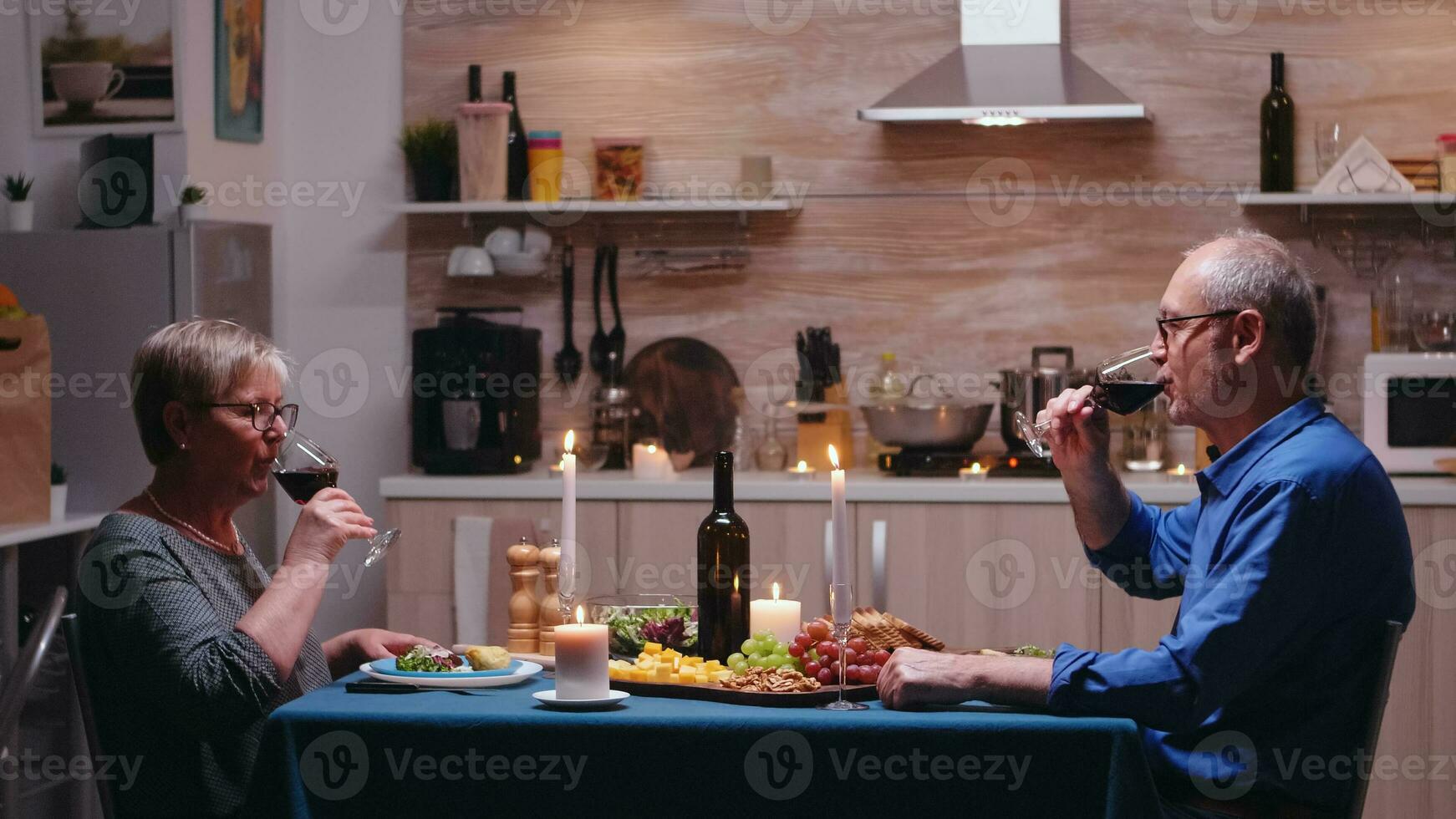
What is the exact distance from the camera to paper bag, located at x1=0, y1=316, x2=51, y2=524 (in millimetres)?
3104

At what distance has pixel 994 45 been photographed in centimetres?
409

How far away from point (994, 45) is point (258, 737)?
300 centimetres

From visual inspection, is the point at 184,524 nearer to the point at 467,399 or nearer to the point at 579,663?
the point at 579,663

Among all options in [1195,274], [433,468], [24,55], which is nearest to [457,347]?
[433,468]

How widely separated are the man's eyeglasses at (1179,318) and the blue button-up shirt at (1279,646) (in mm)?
189

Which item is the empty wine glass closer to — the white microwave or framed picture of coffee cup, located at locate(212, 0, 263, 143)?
the white microwave

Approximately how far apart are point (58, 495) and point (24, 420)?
252 millimetres

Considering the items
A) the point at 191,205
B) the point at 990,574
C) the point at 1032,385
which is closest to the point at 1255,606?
the point at 990,574

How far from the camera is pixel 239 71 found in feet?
13.1

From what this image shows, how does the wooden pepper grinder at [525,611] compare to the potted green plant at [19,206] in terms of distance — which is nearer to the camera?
the wooden pepper grinder at [525,611]

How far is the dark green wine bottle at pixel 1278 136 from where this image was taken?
13.0 feet

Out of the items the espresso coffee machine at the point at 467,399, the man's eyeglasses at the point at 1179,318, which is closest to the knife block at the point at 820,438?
the espresso coffee machine at the point at 467,399

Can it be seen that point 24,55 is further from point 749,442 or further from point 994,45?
point 994,45

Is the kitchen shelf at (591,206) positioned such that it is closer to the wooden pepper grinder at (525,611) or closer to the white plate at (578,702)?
the wooden pepper grinder at (525,611)
